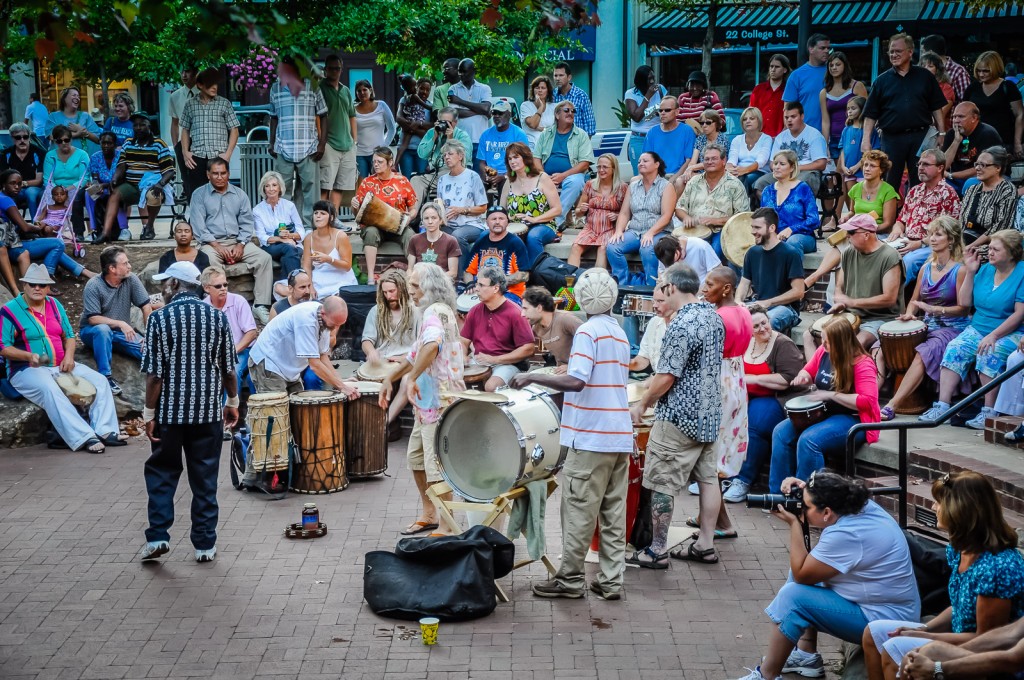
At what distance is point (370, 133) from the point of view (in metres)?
15.6

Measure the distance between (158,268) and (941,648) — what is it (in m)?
11.2

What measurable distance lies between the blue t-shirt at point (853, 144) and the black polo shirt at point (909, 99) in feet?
2.95

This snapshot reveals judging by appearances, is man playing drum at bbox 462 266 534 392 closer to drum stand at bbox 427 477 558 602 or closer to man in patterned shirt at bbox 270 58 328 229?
drum stand at bbox 427 477 558 602

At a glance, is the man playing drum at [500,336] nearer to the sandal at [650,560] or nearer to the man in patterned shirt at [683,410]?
the man in patterned shirt at [683,410]

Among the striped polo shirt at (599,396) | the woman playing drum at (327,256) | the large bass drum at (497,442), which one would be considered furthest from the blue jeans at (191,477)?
the woman playing drum at (327,256)

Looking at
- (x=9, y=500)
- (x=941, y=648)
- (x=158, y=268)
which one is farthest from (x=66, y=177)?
(x=941, y=648)

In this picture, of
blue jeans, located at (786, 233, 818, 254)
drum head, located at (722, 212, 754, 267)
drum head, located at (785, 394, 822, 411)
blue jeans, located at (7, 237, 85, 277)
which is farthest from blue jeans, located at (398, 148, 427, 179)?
drum head, located at (785, 394, 822, 411)

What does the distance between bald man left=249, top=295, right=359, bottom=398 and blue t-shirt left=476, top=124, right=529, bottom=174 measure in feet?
17.2

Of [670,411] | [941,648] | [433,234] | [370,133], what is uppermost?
[370,133]

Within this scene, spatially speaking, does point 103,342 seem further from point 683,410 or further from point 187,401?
point 683,410

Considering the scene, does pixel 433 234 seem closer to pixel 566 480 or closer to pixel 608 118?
pixel 566 480

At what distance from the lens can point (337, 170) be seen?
590 inches

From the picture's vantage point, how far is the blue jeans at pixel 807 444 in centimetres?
830

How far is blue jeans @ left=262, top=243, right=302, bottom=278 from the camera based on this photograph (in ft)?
44.9
